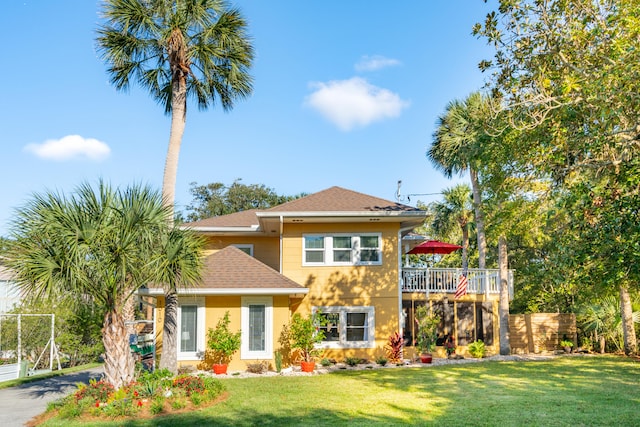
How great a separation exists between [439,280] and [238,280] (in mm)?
9010

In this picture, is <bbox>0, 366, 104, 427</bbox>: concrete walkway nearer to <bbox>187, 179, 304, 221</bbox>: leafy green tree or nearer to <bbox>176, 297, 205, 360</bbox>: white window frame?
<bbox>176, 297, 205, 360</bbox>: white window frame

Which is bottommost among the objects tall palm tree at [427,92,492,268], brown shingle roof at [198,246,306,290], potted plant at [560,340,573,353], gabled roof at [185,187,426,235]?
potted plant at [560,340,573,353]

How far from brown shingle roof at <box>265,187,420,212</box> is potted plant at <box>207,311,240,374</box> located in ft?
15.1

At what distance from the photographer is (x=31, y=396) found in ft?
43.4

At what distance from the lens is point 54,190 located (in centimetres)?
1098

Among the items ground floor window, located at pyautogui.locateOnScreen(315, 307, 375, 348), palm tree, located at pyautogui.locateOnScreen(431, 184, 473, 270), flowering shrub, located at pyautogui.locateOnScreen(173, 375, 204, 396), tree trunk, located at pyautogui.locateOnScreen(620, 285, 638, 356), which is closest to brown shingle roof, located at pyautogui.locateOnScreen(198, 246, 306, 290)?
ground floor window, located at pyautogui.locateOnScreen(315, 307, 375, 348)

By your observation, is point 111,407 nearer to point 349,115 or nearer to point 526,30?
point 526,30

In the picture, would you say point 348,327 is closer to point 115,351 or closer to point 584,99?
point 115,351

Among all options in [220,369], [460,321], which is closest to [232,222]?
[220,369]

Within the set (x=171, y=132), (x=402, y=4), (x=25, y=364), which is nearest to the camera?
(x=171, y=132)

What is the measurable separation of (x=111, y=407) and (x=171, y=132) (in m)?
8.67

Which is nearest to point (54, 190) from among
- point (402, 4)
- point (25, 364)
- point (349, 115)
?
point (25, 364)

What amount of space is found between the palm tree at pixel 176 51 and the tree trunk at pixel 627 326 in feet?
55.8

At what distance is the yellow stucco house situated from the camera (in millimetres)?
17344
